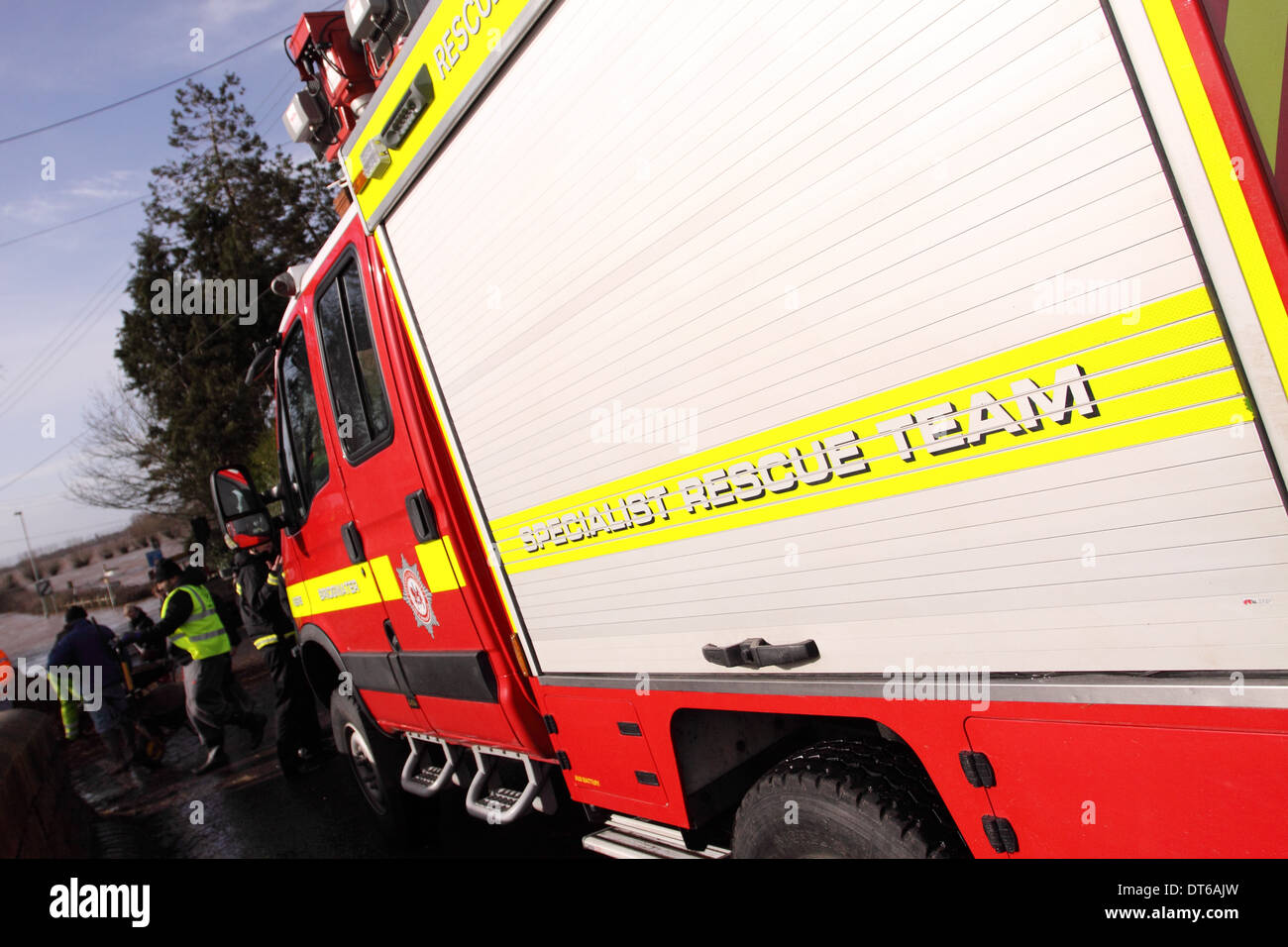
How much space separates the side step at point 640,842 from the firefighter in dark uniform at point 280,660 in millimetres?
4595

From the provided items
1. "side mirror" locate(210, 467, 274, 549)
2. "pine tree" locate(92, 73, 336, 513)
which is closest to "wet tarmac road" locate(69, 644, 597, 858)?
"side mirror" locate(210, 467, 274, 549)

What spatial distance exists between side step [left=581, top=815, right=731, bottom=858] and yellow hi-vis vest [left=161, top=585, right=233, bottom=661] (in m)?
5.93

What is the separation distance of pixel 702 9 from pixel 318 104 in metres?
2.39

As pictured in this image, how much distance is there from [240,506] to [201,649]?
381 cm

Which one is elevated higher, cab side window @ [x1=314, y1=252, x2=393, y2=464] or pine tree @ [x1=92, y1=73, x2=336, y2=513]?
pine tree @ [x1=92, y1=73, x2=336, y2=513]

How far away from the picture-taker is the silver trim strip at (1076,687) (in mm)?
1329

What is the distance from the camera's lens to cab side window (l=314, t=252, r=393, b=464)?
3432 millimetres

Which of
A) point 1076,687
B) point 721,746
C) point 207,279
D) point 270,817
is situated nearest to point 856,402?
point 1076,687

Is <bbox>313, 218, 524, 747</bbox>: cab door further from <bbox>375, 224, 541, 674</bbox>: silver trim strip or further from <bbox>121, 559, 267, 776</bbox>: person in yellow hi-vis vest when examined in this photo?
<bbox>121, 559, 267, 776</bbox>: person in yellow hi-vis vest

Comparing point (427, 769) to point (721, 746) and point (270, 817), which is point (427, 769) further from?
point (270, 817)

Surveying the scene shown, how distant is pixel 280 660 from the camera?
6.78 meters

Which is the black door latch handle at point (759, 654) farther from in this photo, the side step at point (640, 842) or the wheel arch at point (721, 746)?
the side step at point (640, 842)

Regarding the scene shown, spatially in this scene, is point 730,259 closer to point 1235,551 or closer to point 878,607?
point 878,607

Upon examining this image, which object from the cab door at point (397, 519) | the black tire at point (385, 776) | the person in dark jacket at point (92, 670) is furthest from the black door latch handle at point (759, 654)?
the person in dark jacket at point (92, 670)
